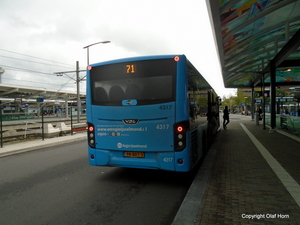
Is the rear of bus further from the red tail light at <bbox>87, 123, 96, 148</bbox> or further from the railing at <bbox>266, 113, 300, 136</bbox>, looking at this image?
the railing at <bbox>266, 113, 300, 136</bbox>

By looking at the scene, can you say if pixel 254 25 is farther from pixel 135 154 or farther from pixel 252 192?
pixel 135 154

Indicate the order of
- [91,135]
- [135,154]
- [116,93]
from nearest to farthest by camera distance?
[135,154] → [116,93] → [91,135]

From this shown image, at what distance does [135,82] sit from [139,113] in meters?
0.72

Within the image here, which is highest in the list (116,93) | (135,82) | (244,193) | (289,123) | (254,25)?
(254,25)

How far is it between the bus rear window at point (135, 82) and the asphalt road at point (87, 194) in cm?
191

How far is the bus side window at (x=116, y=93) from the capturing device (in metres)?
5.16

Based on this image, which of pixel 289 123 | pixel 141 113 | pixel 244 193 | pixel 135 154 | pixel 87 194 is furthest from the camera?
pixel 289 123

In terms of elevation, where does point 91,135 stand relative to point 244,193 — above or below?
above

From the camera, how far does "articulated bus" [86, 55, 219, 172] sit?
4746 mm

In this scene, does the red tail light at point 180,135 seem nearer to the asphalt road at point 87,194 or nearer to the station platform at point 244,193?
the station platform at point 244,193

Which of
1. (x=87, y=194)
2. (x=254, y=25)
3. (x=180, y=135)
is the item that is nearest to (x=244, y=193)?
(x=180, y=135)

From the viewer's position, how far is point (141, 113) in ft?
16.1

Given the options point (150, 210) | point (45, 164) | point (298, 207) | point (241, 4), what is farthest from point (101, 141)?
point (241, 4)

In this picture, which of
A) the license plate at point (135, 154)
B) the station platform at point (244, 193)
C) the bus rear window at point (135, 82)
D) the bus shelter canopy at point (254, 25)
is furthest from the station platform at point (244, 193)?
the bus shelter canopy at point (254, 25)
